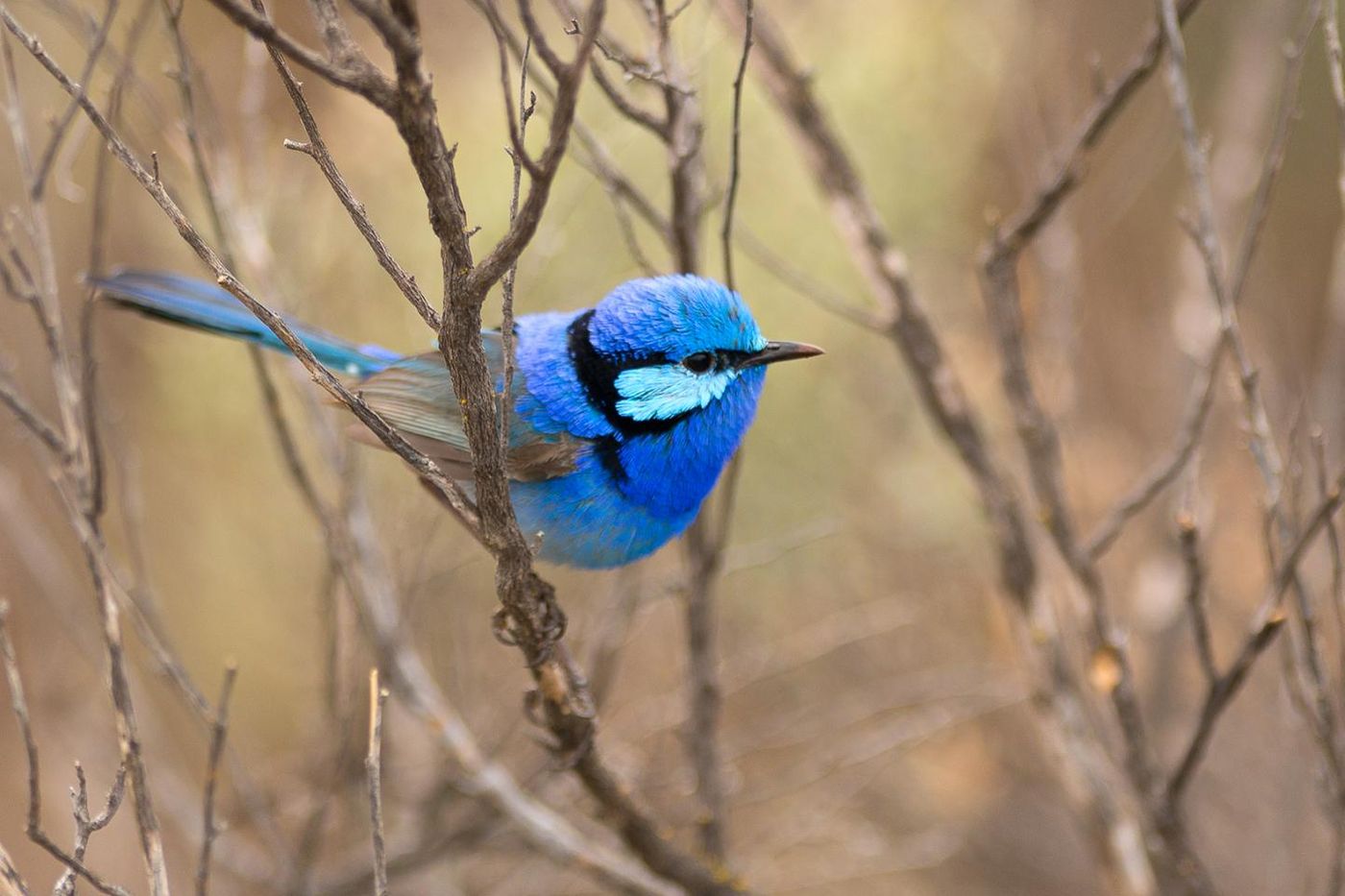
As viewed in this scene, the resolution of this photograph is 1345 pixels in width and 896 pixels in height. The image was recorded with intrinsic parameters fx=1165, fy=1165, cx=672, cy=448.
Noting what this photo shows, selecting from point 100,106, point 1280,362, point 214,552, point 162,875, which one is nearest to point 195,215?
point 100,106

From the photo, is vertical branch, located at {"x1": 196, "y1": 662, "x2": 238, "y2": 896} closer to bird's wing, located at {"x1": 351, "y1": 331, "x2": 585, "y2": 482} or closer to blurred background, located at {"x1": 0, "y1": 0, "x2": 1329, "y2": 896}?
bird's wing, located at {"x1": 351, "y1": 331, "x2": 585, "y2": 482}

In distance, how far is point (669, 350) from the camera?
2.60 m

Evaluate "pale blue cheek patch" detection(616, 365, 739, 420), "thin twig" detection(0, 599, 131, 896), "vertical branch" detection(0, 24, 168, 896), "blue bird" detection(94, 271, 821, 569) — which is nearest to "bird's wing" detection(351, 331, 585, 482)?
"blue bird" detection(94, 271, 821, 569)

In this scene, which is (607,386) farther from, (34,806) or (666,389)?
(34,806)

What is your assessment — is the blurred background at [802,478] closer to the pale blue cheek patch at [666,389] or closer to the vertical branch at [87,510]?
Result: the pale blue cheek patch at [666,389]

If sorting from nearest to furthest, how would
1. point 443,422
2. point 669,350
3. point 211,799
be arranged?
point 211,799
point 669,350
point 443,422

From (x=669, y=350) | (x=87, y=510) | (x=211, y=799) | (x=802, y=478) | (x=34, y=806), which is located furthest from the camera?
(x=802, y=478)

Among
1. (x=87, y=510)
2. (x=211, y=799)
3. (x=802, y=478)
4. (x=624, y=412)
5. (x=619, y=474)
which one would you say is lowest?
(x=211, y=799)

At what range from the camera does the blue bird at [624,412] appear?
8.53 ft

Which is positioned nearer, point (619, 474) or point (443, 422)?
point (619, 474)

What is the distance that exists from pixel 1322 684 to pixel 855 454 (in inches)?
152

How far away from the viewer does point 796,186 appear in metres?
5.71

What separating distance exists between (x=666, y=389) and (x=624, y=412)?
12 cm

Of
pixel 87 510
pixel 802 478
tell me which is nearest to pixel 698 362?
pixel 87 510
